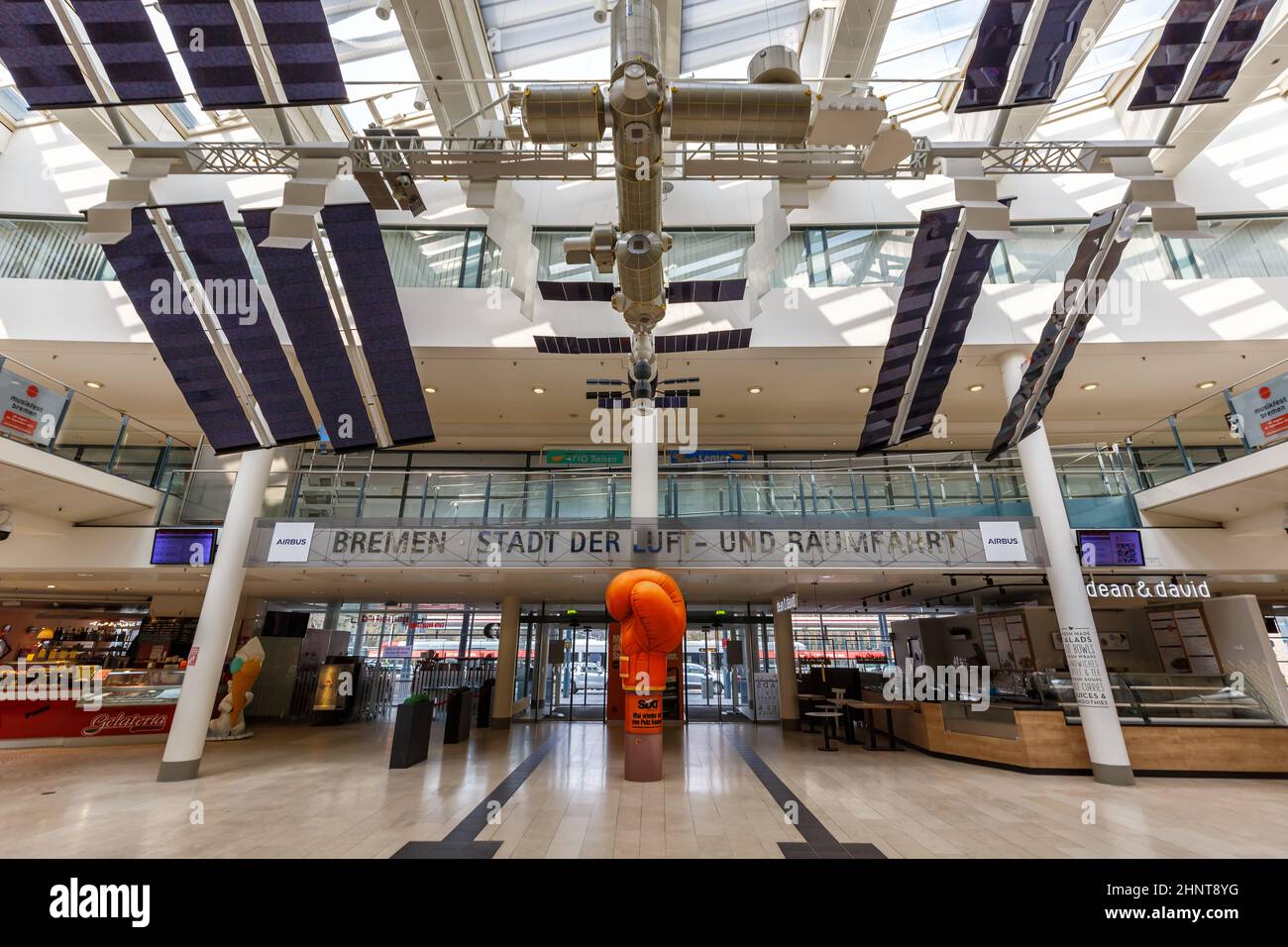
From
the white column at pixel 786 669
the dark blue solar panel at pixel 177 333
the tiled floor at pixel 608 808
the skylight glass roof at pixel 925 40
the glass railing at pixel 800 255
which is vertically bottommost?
the tiled floor at pixel 608 808

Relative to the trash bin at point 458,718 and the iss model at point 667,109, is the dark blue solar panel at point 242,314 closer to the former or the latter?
the iss model at point 667,109

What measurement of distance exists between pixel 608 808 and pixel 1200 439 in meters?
10.8

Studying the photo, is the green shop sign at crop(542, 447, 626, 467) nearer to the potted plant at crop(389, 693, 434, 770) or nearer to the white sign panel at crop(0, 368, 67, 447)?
the potted plant at crop(389, 693, 434, 770)

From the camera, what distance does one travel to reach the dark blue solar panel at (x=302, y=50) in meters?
5.06

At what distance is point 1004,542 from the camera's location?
29.8ft

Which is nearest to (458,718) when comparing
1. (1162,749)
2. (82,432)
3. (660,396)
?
(660,396)

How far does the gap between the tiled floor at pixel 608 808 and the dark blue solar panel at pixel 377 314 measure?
494 cm

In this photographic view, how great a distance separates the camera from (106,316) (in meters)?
9.98

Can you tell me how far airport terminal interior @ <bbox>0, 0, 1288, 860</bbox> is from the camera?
5.43m

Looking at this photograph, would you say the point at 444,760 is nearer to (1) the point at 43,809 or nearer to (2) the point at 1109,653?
(1) the point at 43,809

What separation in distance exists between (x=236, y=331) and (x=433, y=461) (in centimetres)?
760

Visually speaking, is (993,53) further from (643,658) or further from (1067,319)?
(643,658)

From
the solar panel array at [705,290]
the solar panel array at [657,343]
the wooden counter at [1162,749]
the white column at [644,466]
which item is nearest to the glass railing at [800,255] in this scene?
the solar panel array at [657,343]

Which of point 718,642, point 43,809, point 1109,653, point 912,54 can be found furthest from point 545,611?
point 912,54
